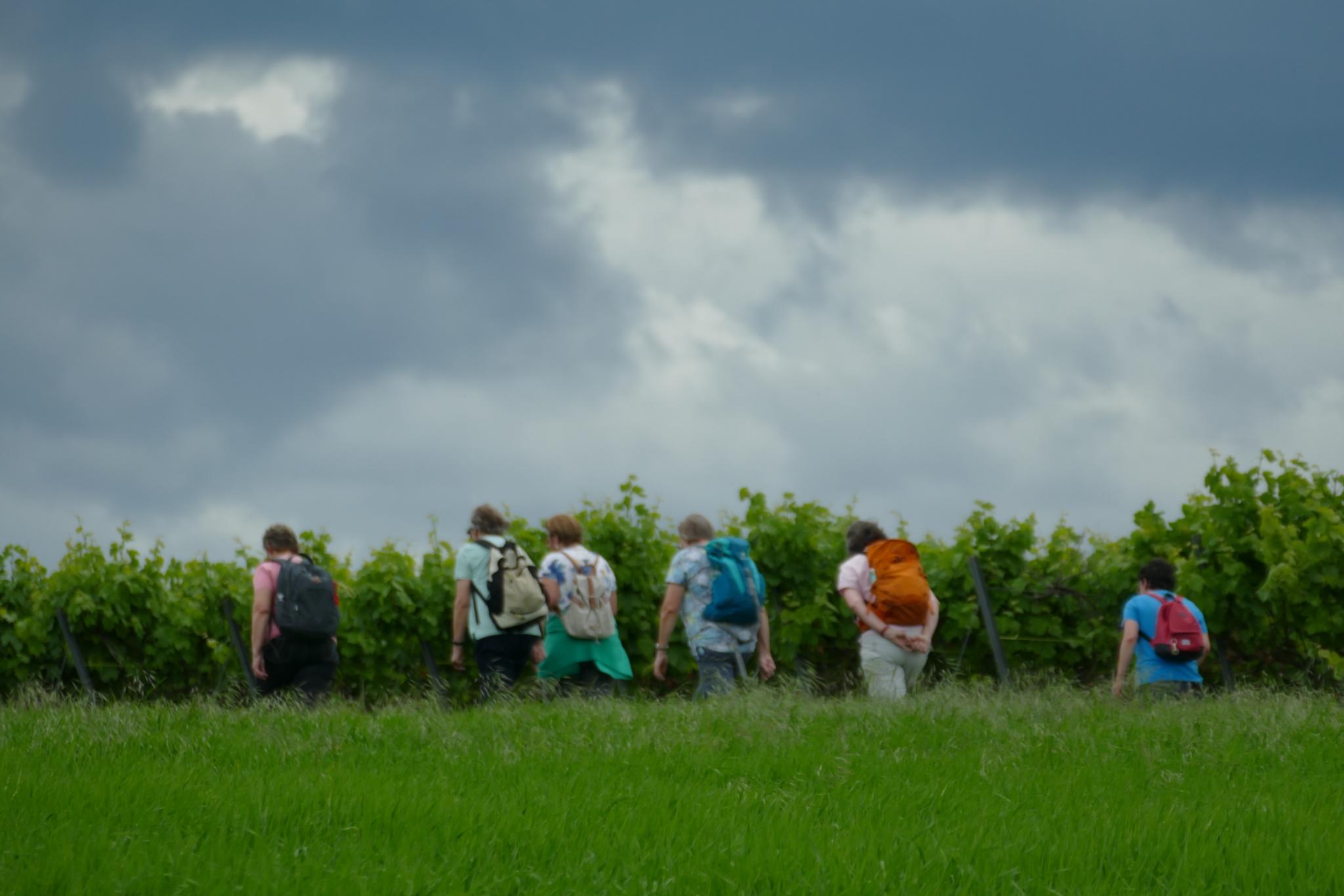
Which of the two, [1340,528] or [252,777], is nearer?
[252,777]

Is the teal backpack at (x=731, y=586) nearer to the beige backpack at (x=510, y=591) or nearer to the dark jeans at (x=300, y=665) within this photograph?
the beige backpack at (x=510, y=591)

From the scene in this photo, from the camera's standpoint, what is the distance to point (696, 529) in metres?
10.3

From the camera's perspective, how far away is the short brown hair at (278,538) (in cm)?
1005

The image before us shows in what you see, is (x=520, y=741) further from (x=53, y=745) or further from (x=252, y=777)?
(x=53, y=745)

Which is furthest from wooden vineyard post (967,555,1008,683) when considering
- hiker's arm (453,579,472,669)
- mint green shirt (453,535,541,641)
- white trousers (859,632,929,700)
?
hiker's arm (453,579,472,669)

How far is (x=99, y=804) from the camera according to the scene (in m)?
5.09

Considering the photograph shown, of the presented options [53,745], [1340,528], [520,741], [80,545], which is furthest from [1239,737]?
[80,545]

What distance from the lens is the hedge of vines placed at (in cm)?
1248

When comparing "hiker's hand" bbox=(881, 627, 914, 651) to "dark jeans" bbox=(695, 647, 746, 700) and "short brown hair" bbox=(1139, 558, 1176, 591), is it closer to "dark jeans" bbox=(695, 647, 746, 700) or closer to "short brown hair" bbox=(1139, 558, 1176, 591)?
"dark jeans" bbox=(695, 647, 746, 700)

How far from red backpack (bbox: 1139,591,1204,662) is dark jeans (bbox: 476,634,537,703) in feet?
17.0

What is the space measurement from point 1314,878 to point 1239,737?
331cm

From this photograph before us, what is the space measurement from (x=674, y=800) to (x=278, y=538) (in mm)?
5742

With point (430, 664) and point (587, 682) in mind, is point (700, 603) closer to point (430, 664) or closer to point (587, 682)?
point (587, 682)

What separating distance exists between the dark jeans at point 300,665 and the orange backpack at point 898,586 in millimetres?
4488
